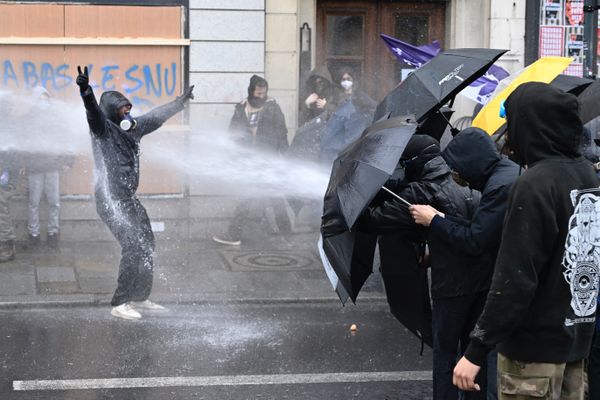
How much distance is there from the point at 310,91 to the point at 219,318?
442cm

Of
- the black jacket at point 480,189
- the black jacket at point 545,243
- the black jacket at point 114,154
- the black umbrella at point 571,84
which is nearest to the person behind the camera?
the black jacket at point 545,243

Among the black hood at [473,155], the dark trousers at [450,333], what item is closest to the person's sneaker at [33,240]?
the dark trousers at [450,333]

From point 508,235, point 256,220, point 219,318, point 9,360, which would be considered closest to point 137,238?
point 219,318

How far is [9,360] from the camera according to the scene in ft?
22.6

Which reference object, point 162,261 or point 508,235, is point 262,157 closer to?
point 162,261

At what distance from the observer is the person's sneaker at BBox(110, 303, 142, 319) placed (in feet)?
26.7

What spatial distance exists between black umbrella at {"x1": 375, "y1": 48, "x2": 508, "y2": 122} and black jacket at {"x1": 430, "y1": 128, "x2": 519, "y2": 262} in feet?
1.50

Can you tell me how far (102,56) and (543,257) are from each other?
29.9 ft

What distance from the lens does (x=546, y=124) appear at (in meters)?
3.62

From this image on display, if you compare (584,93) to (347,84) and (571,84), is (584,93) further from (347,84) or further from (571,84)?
(347,84)

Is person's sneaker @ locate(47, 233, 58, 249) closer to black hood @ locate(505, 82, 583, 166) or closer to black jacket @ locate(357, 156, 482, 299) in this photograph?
black jacket @ locate(357, 156, 482, 299)

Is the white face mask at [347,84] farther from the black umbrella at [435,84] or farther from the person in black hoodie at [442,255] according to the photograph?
the person in black hoodie at [442,255]

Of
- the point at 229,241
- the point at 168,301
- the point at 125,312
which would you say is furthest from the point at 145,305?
the point at 229,241

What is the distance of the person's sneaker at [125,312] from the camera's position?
26.7ft
